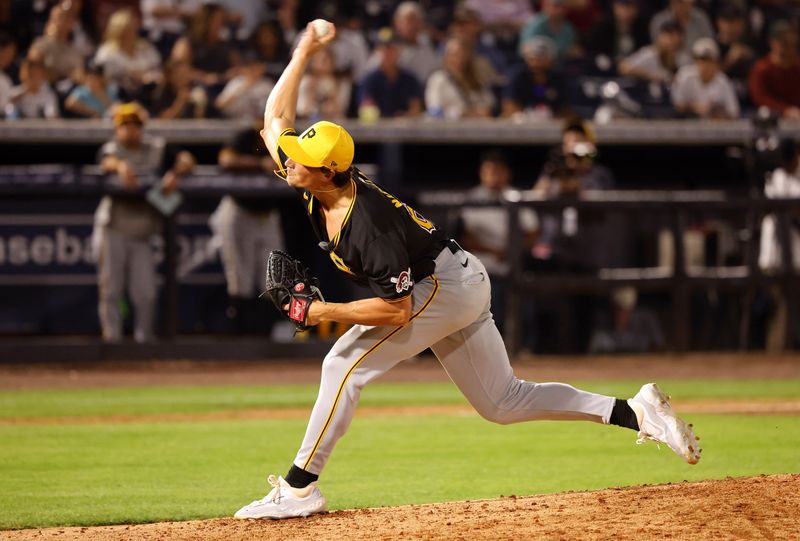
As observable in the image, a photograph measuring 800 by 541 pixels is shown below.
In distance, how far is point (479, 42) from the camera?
15086mm

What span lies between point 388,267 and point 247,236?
25.5 ft

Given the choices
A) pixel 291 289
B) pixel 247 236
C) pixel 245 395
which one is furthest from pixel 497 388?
Answer: pixel 247 236

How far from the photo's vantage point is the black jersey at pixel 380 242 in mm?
5055

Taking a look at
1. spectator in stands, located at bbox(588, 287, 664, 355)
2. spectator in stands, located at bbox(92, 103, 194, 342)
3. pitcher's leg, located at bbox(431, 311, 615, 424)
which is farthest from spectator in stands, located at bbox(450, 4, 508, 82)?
pitcher's leg, located at bbox(431, 311, 615, 424)

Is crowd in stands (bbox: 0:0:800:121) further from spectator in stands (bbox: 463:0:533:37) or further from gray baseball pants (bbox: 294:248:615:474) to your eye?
gray baseball pants (bbox: 294:248:615:474)

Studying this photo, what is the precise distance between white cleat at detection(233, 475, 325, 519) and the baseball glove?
69cm

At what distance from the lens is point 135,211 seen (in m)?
12.4

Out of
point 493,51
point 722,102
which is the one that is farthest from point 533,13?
point 722,102

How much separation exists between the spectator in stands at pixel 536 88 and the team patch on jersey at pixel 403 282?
9.22 meters

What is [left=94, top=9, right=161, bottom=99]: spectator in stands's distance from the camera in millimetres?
13188

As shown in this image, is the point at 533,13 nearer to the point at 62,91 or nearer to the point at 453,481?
the point at 62,91

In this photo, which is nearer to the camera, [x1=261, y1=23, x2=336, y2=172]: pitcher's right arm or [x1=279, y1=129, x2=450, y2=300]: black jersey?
[x1=279, y1=129, x2=450, y2=300]: black jersey

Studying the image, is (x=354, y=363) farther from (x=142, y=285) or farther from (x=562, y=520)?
(x=142, y=285)

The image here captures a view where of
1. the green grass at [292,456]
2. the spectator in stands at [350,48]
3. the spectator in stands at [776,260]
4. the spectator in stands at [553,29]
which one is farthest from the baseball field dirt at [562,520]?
the spectator in stands at [553,29]
